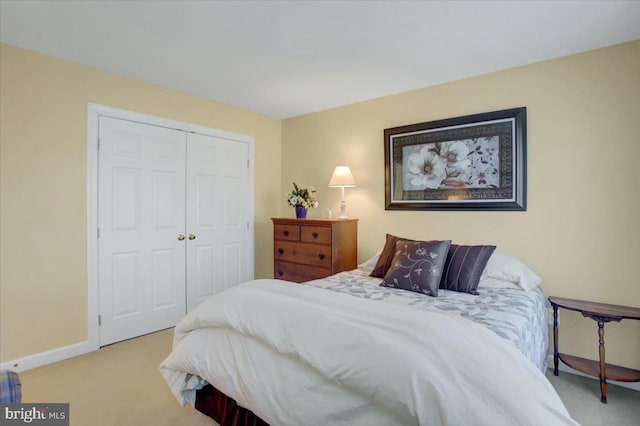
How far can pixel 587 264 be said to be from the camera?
2.53 meters

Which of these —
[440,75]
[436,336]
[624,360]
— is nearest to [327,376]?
[436,336]

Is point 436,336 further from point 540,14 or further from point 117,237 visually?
point 117,237

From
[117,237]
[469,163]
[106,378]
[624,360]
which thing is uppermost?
[469,163]

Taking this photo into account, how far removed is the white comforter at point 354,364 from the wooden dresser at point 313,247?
1.49m

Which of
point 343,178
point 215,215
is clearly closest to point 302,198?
point 343,178

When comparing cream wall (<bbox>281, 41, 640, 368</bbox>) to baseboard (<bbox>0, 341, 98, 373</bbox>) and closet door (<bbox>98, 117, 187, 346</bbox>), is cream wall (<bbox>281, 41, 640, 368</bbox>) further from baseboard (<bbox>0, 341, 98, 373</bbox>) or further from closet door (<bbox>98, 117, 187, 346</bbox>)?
baseboard (<bbox>0, 341, 98, 373</bbox>)

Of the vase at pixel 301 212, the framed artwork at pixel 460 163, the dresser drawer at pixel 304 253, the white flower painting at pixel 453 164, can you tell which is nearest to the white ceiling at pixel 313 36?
the framed artwork at pixel 460 163

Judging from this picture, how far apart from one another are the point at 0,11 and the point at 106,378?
8.11 feet

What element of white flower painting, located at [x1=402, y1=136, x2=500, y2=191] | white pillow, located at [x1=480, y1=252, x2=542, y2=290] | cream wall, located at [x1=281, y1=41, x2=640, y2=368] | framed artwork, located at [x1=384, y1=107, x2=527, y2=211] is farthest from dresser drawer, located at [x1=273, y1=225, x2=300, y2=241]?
white pillow, located at [x1=480, y1=252, x2=542, y2=290]

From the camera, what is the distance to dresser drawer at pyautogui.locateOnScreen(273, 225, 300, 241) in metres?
3.61

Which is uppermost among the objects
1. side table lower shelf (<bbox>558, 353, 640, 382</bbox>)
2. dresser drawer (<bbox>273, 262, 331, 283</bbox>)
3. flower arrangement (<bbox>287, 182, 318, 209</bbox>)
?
flower arrangement (<bbox>287, 182, 318, 209</bbox>)

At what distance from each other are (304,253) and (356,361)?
229 cm

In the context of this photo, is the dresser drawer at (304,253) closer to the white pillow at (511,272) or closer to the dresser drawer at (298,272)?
the dresser drawer at (298,272)

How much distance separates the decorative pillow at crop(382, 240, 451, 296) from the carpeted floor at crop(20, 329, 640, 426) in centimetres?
111
